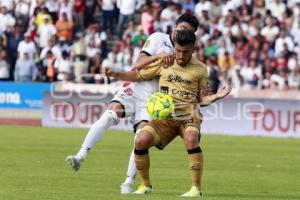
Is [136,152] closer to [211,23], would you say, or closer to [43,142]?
[43,142]

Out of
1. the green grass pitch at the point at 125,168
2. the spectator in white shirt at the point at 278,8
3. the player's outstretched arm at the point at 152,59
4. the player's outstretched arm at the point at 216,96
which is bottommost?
the green grass pitch at the point at 125,168

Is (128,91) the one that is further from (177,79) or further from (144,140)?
(144,140)

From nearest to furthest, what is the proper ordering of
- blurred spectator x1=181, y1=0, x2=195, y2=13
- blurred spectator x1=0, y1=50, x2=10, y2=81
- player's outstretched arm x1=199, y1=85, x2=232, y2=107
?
player's outstretched arm x1=199, y1=85, x2=232, y2=107 < blurred spectator x1=0, y1=50, x2=10, y2=81 < blurred spectator x1=181, y1=0, x2=195, y2=13

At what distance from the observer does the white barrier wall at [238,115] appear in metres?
29.6

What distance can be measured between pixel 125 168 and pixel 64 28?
64.3 ft

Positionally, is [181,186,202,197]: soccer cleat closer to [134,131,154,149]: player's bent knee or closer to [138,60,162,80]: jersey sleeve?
[134,131,154,149]: player's bent knee

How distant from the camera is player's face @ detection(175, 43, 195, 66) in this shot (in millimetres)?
12844

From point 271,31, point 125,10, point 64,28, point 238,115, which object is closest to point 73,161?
point 238,115

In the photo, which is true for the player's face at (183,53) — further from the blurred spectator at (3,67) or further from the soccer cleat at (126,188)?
the blurred spectator at (3,67)

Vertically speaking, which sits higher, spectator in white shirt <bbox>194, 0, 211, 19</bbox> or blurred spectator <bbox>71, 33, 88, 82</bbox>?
spectator in white shirt <bbox>194, 0, 211, 19</bbox>

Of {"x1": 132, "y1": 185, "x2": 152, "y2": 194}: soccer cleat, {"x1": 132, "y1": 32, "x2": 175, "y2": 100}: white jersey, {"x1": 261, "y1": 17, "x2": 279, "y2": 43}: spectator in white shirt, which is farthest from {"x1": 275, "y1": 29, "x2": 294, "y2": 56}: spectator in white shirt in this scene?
{"x1": 132, "y1": 185, "x2": 152, "y2": 194}: soccer cleat

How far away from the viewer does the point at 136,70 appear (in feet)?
44.5

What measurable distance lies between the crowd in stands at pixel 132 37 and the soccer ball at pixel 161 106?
19433 mm

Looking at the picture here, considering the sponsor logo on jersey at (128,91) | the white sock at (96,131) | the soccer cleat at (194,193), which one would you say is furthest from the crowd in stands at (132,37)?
the soccer cleat at (194,193)
